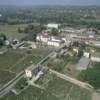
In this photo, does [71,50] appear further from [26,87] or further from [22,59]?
[26,87]

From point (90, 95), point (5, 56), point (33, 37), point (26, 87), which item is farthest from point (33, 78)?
point (33, 37)

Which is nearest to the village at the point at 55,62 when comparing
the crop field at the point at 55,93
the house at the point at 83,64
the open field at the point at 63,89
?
the house at the point at 83,64

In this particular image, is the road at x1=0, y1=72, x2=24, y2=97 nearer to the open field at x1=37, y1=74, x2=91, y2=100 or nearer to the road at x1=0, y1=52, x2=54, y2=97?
the road at x1=0, y1=52, x2=54, y2=97

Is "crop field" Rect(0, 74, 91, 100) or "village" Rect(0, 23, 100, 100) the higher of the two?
"crop field" Rect(0, 74, 91, 100)

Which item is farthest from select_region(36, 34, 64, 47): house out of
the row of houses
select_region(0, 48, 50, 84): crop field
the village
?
the row of houses

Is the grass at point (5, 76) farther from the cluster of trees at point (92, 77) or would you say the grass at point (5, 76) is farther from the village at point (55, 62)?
the cluster of trees at point (92, 77)

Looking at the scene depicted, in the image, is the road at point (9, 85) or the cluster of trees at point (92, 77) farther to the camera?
the cluster of trees at point (92, 77)
